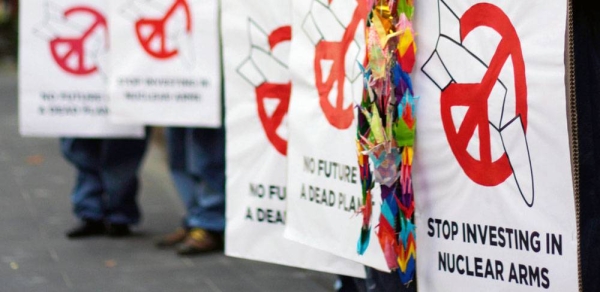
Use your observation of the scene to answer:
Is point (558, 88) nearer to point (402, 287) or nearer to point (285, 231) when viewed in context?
point (402, 287)

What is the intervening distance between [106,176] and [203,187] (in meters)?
0.70

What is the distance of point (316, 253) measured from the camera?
407 cm

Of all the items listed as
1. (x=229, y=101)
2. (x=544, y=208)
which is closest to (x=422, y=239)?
(x=544, y=208)

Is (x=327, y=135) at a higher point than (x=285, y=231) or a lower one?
higher

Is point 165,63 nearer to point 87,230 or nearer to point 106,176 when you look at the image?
point 106,176

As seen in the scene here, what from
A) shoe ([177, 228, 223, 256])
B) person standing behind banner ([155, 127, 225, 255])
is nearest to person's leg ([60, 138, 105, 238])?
person standing behind banner ([155, 127, 225, 255])

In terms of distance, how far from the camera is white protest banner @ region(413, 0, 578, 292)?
2.86 metres

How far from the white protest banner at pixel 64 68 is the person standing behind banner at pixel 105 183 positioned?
0.87 ft

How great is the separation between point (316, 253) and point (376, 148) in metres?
0.89

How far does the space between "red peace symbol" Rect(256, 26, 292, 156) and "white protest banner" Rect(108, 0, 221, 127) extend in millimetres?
1040

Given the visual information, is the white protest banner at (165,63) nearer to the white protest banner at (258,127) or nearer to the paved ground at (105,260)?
the paved ground at (105,260)

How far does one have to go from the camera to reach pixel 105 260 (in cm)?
564

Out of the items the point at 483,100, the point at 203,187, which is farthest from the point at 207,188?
the point at 483,100

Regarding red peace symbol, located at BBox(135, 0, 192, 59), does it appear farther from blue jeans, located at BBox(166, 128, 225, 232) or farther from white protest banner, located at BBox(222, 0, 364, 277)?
white protest banner, located at BBox(222, 0, 364, 277)
